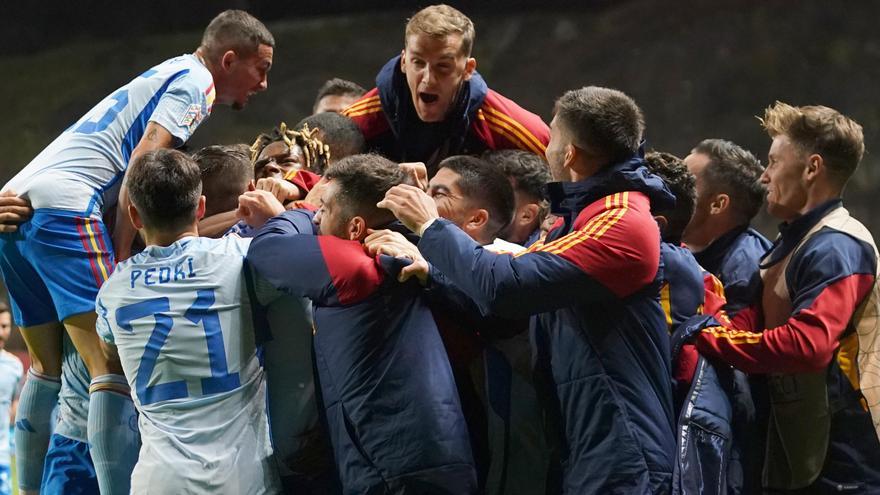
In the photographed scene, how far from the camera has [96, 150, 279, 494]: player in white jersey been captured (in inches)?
118

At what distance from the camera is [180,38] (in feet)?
45.9

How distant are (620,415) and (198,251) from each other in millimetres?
1261

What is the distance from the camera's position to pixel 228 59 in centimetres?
461

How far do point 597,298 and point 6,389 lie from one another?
567 centimetres

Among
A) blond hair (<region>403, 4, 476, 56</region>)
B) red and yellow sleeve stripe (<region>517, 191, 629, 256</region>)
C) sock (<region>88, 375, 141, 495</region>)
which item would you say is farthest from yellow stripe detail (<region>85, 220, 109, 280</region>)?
red and yellow sleeve stripe (<region>517, 191, 629, 256</region>)

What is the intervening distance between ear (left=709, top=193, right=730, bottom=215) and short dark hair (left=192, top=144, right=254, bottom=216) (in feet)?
5.86

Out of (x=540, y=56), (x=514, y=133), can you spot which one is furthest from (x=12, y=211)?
(x=540, y=56)

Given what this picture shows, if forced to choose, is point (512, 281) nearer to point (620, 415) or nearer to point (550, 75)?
point (620, 415)

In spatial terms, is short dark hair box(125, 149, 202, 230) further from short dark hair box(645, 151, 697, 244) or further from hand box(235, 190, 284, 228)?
short dark hair box(645, 151, 697, 244)

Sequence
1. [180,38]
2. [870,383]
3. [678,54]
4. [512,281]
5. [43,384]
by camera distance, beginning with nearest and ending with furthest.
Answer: [512,281]
[870,383]
[43,384]
[678,54]
[180,38]

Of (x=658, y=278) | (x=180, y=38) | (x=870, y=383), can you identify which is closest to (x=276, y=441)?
(x=658, y=278)

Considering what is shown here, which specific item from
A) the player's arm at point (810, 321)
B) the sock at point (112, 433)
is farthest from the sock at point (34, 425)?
the player's arm at point (810, 321)

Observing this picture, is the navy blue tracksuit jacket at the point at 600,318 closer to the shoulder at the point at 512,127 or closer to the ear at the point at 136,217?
the ear at the point at 136,217

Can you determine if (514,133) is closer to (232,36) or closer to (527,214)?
(527,214)
